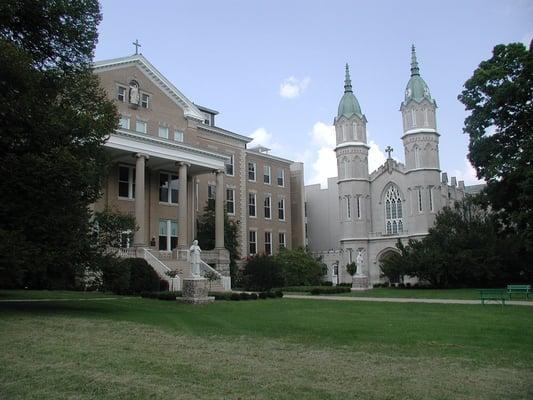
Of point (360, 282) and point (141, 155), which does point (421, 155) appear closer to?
point (360, 282)

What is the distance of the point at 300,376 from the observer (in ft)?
26.5

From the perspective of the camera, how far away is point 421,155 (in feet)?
193

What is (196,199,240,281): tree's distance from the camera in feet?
144

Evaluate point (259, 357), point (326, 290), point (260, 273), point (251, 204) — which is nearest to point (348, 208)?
point (251, 204)

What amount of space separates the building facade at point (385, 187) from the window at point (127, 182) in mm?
32224

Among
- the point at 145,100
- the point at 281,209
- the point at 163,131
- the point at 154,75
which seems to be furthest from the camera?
the point at 281,209

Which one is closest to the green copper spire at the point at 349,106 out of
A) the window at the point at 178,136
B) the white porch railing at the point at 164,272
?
the window at the point at 178,136

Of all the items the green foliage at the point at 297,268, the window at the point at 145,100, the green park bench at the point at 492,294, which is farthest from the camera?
the green foliage at the point at 297,268

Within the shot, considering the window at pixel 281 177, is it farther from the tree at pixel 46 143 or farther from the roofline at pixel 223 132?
the tree at pixel 46 143

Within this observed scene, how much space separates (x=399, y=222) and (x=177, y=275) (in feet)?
120

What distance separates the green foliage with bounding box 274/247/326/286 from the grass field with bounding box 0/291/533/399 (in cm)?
3170

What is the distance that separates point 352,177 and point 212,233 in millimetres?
24587

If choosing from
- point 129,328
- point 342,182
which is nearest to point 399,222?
point 342,182

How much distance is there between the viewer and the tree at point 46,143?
15641 mm
